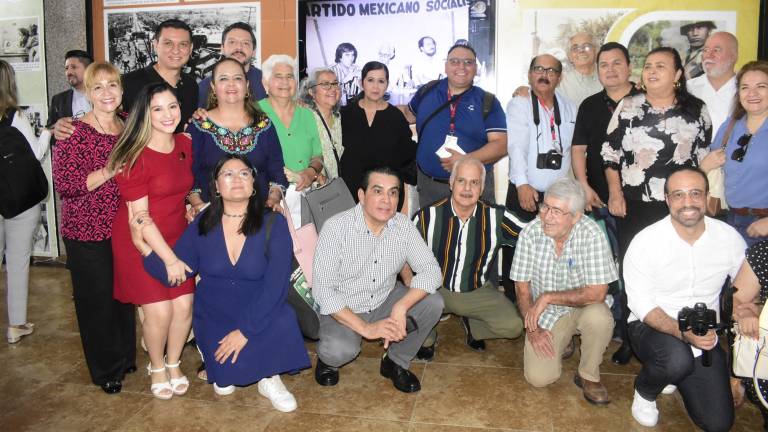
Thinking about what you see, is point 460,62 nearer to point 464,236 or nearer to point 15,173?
point 464,236

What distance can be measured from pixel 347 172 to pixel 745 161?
239 cm

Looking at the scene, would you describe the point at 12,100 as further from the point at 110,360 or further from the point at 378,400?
the point at 378,400

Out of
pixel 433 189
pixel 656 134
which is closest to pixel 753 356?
pixel 656 134

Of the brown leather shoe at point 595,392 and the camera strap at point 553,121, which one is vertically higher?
the camera strap at point 553,121

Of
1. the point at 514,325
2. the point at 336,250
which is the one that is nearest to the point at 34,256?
the point at 336,250

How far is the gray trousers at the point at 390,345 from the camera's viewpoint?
322 centimetres

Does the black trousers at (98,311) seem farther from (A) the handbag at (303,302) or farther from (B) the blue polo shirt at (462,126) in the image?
(B) the blue polo shirt at (462,126)

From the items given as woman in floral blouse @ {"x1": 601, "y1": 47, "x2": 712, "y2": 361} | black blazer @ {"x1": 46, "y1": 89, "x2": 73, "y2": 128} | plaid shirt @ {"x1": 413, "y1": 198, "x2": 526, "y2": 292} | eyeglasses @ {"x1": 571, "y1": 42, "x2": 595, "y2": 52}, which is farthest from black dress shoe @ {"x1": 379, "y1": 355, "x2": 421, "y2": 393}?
black blazer @ {"x1": 46, "y1": 89, "x2": 73, "y2": 128}

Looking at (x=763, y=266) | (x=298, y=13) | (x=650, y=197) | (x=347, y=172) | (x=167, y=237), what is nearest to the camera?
(x=763, y=266)

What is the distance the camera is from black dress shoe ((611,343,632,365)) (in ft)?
11.6

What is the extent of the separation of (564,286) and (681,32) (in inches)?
101

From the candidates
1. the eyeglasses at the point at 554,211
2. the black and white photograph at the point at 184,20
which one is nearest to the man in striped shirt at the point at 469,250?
the eyeglasses at the point at 554,211

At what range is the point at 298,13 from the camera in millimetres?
5113

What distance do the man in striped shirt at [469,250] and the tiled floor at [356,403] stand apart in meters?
0.25
